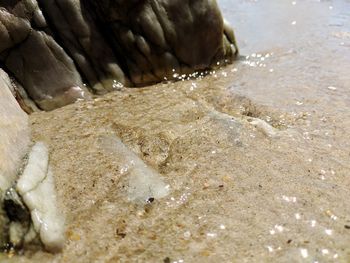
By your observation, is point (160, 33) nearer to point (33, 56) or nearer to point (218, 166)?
point (33, 56)

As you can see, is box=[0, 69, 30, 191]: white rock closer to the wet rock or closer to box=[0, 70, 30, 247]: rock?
box=[0, 70, 30, 247]: rock

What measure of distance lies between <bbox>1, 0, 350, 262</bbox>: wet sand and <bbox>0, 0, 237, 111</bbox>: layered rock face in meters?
0.23

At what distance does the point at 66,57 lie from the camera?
4.17m

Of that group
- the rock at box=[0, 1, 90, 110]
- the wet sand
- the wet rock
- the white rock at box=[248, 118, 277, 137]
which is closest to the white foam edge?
the wet sand

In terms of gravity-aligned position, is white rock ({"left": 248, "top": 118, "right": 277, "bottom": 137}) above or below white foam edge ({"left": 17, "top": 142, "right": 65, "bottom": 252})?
below

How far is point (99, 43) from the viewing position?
434cm

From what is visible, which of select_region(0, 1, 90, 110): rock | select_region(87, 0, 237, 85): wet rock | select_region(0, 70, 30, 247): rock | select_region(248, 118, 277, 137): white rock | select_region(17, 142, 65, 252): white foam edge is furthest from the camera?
select_region(87, 0, 237, 85): wet rock

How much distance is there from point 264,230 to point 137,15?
287cm

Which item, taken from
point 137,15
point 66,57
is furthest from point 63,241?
point 137,15

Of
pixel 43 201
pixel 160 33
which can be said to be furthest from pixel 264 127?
pixel 43 201

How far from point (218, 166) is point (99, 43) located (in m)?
2.13

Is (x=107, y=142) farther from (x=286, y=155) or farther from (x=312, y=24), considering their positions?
(x=312, y=24)

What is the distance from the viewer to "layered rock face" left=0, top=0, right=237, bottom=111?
3.95 meters

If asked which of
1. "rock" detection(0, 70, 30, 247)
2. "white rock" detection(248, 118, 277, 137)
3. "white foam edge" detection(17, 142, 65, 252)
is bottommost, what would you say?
"white rock" detection(248, 118, 277, 137)
